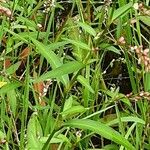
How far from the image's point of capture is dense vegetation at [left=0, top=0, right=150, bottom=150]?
1.03 metres

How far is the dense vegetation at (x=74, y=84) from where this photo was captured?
1026mm

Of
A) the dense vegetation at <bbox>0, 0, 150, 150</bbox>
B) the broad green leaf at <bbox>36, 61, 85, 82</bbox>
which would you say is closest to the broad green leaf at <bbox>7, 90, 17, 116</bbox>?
the dense vegetation at <bbox>0, 0, 150, 150</bbox>

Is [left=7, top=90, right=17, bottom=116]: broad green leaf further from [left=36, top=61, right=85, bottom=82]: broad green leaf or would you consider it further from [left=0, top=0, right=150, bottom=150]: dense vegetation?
[left=36, top=61, right=85, bottom=82]: broad green leaf

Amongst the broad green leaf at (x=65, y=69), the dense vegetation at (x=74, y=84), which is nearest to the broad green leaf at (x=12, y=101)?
the dense vegetation at (x=74, y=84)

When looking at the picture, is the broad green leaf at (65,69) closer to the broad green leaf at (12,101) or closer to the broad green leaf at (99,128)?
the broad green leaf at (99,128)

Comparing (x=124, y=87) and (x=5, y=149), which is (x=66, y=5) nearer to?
(x=124, y=87)

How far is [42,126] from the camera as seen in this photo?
1.42 m

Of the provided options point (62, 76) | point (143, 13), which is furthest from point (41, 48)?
point (143, 13)

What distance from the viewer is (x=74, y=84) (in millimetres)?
1257

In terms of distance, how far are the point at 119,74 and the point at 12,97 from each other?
0.76 m

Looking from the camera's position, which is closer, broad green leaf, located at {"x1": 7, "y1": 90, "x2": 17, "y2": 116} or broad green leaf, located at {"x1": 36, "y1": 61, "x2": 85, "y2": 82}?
broad green leaf, located at {"x1": 36, "y1": 61, "x2": 85, "y2": 82}

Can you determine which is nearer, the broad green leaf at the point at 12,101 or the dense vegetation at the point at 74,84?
the dense vegetation at the point at 74,84

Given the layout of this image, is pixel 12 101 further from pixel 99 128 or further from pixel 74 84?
pixel 99 128

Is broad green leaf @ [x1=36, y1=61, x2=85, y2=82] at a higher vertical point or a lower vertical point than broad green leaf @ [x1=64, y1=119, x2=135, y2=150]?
higher
